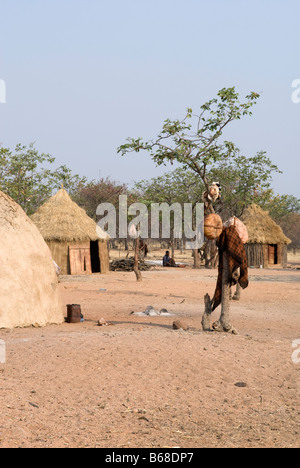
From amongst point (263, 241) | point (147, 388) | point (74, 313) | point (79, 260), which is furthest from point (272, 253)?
point (147, 388)

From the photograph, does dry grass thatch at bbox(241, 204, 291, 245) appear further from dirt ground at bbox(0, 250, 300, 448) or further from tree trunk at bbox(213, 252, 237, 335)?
tree trunk at bbox(213, 252, 237, 335)

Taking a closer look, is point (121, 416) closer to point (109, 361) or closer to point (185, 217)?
point (109, 361)

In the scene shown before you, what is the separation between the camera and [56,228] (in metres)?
21.8

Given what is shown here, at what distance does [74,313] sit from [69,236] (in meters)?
12.8

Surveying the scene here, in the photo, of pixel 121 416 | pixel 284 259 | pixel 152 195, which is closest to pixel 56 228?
pixel 152 195

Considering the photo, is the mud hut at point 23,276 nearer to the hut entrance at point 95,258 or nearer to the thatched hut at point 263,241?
the hut entrance at point 95,258

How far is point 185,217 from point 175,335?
991 inches

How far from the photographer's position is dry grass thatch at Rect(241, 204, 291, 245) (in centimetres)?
2808

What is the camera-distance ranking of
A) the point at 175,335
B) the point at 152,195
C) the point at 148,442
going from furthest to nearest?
the point at 152,195 → the point at 175,335 → the point at 148,442

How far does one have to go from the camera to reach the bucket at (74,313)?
895cm

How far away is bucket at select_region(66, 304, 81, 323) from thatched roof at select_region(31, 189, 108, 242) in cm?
1266

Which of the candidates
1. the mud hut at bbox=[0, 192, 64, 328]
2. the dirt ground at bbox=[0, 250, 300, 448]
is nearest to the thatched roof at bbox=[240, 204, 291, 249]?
the dirt ground at bbox=[0, 250, 300, 448]

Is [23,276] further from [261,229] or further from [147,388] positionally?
[261,229]

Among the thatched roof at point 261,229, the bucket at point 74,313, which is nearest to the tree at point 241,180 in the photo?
the thatched roof at point 261,229
